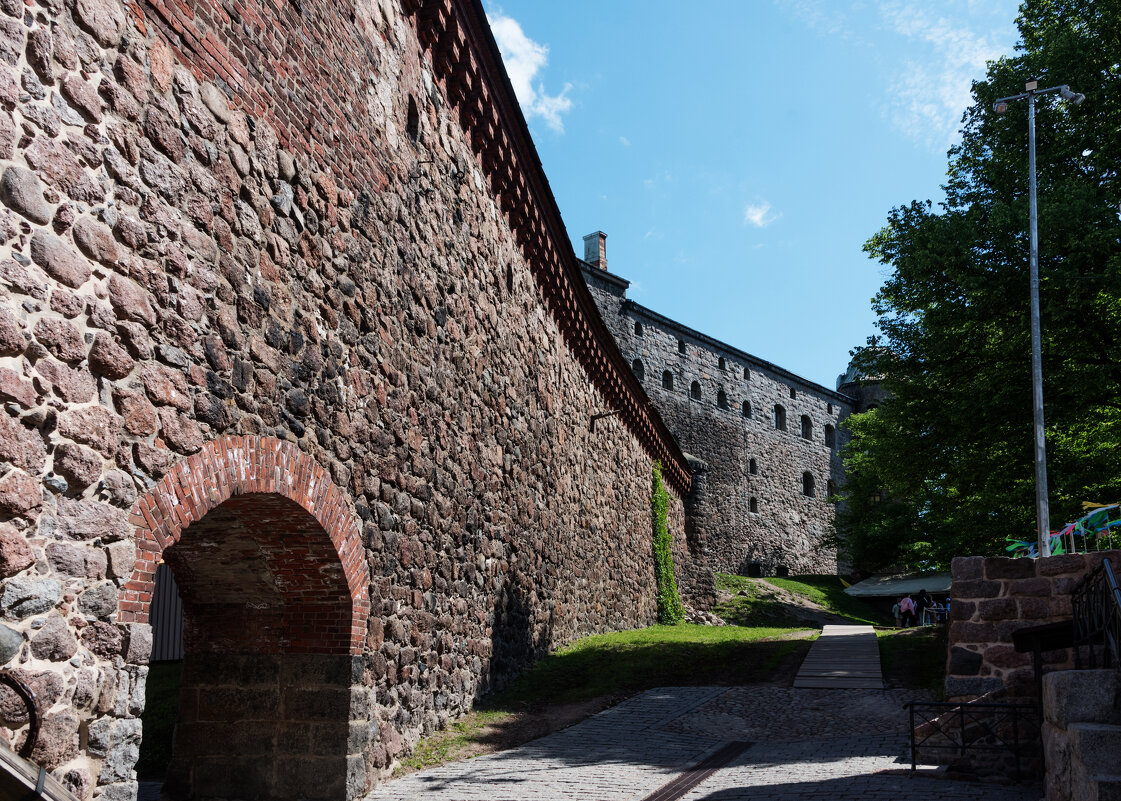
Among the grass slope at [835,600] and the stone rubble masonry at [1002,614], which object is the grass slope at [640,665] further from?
the grass slope at [835,600]

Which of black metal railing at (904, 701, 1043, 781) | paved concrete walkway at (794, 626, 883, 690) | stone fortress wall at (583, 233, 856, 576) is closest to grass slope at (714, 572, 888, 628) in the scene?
stone fortress wall at (583, 233, 856, 576)

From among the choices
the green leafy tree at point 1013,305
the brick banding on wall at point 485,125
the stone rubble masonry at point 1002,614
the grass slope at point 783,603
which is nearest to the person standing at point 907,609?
the grass slope at point 783,603

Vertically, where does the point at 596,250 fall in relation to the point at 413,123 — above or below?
above

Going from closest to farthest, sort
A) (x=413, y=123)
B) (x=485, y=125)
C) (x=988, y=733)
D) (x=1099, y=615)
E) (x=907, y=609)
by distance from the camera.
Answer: (x=1099, y=615)
(x=988, y=733)
(x=413, y=123)
(x=485, y=125)
(x=907, y=609)

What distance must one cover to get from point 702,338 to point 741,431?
203 inches

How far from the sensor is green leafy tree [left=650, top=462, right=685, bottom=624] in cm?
2266

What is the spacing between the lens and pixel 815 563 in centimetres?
4553

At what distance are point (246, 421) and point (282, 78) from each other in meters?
2.52

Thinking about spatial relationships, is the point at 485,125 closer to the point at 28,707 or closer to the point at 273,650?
the point at 273,650

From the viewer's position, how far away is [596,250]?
38062 millimetres

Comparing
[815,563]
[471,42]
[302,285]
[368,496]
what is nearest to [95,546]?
[302,285]

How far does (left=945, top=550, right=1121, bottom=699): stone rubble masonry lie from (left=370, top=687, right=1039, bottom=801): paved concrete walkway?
1051mm

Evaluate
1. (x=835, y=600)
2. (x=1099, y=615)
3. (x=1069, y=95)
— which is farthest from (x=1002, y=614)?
(x=835, y=600)

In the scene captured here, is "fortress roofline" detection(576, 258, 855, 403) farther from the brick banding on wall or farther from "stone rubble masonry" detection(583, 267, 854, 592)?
the brick banding on wall
